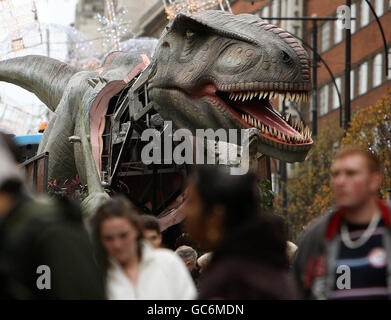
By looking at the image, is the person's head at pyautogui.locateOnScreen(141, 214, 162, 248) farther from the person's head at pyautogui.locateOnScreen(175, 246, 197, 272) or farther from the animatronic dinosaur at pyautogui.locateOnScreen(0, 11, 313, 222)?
the person's head at pyautogui.locateOnScreen(175, 246, 197, 272)

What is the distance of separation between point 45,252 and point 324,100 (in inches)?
1795

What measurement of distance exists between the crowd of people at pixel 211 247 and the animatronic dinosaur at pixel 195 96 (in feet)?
13.0

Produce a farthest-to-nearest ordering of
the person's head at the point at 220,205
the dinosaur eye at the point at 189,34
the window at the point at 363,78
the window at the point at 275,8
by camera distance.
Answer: the window at the point at 275,8, the window at the point at 363,78, the dinosaur eye at the point at 189,34, the person's head at the point at 220,205

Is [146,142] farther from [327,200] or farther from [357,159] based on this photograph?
[327,200]

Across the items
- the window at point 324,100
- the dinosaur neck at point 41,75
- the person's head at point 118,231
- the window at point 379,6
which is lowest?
the person's head at point 118,231

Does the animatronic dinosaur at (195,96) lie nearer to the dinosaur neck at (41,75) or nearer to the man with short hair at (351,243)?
the dinosaur neck at (41,75)

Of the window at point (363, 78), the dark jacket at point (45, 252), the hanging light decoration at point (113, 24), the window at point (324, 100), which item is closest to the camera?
the dark jacket at point (45, 252)

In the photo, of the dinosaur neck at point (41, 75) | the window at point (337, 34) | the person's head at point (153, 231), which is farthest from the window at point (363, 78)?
the person's head at point (153, 231)

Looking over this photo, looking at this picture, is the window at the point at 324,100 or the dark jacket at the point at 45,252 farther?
the window at the point at 324,100

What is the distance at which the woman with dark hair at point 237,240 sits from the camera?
4316 mm

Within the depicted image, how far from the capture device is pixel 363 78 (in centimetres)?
4344
